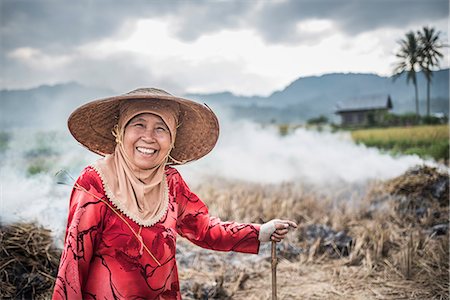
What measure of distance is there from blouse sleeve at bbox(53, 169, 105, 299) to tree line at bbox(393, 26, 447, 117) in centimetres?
692

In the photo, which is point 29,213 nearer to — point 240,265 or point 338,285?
point 240,265

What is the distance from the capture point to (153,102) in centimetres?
215

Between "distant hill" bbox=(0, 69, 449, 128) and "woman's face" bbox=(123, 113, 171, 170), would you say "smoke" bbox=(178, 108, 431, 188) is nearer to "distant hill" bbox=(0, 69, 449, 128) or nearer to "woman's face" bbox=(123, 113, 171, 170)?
"distant hill" bbox=(0, 69, 449, 128)

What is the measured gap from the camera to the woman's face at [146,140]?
2.04 m

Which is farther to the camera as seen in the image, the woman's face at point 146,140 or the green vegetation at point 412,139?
the green vegetation at point 412,139

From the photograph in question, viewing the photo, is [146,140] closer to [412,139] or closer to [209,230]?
[209,230]

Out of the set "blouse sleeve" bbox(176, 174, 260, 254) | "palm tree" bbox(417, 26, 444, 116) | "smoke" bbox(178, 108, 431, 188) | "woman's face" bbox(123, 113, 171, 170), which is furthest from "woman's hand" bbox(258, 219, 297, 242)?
"palm tree" bbox(417, 26, 444, 116)

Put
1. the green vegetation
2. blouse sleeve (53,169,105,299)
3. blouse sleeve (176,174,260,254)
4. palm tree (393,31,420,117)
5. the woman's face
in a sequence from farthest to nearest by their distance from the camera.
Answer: palm tree (393,31,420,117) < the green vegetation < blouse sleeve (176,174,260,254) < the woman's face < blouse sleeve (53,169,105,299)

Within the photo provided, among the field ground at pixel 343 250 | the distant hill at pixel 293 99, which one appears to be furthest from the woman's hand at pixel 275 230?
the distant hill at pixel 293 99

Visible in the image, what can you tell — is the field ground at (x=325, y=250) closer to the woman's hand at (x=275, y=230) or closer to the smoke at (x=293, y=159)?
the smoke at (x=293, y=159)

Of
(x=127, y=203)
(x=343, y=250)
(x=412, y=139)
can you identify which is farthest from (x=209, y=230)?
(x=412, y=139)

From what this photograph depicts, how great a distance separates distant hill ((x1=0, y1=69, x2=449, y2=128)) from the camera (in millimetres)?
7746

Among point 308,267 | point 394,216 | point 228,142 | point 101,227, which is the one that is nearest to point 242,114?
point 228,142

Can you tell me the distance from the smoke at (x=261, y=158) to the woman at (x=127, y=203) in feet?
12.5
